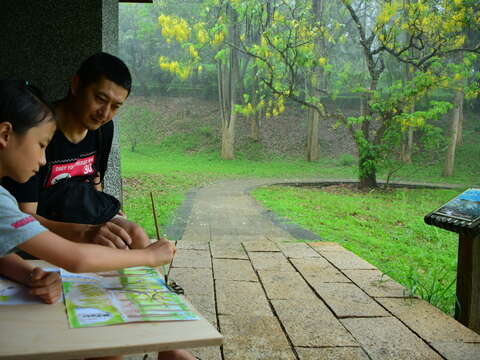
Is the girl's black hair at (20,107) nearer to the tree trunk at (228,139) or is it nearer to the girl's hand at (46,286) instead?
the girl's hand at (46,286)

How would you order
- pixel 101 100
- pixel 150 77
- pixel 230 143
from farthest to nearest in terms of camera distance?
1. pixel 150 77
2. pixel 230 143
3. pixel 101 100

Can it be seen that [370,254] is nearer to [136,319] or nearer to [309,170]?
[136,319]

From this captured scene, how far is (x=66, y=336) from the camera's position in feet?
3.07

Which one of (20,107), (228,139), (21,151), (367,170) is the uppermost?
(20,107)

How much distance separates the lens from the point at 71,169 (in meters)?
2.01

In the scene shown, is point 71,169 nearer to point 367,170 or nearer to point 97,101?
point 97,101

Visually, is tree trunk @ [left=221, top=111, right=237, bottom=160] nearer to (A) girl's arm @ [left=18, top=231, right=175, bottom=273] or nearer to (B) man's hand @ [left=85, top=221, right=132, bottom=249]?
(B) man's hand @ [left=85, top=221, right=132, bottom=249]

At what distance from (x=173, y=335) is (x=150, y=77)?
803 inches

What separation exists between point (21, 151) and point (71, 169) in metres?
Answer: 0.79

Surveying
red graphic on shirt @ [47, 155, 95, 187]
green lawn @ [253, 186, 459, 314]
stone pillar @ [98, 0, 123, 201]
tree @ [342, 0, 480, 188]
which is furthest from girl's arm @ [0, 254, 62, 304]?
→ tree @ [342, 0, 480, 188]

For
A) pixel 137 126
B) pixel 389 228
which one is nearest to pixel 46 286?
pixel 389 228

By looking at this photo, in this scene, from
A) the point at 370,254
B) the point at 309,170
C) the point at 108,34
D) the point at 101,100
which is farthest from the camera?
the point at 309,170

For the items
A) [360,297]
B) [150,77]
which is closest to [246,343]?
[360,297]

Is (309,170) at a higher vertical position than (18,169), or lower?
lower
